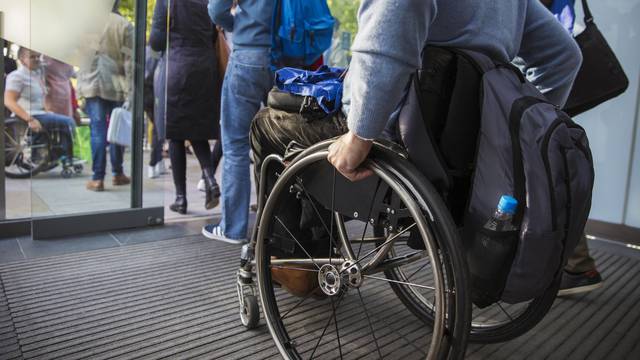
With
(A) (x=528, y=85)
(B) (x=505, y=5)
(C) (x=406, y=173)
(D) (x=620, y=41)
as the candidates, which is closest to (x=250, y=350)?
(C) (x=406, y=173)

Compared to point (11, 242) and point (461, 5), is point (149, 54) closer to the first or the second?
point (11, 242)

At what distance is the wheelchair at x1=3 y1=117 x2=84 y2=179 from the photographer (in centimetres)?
293

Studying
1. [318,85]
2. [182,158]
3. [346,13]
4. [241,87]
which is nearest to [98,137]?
[182,158]

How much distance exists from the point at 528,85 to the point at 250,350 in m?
1.16

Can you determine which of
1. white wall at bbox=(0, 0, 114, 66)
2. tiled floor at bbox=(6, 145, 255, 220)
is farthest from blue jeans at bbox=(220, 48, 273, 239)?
white wall at bbox=(0, 0, 114, 66)

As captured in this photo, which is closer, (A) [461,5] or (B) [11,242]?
(A) [461,5]

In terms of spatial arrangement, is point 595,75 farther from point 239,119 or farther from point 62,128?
point 62,128

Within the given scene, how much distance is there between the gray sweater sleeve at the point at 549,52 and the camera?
140 cm

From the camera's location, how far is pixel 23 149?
9.91 ft

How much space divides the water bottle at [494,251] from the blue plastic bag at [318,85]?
57 centimetres

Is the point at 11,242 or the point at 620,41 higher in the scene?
the point at 620,41

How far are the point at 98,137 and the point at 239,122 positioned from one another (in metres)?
1.14

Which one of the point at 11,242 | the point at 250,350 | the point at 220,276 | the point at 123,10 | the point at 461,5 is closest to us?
the point at 461,5

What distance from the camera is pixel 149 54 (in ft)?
12.2
